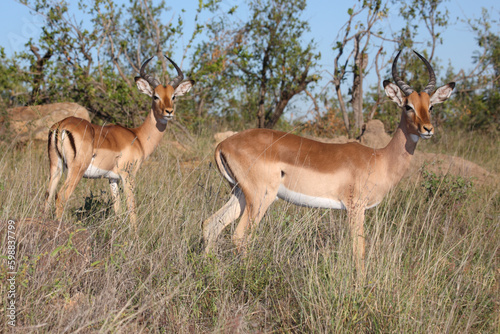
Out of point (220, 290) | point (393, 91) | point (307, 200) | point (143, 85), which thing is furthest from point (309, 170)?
point (143, 85)

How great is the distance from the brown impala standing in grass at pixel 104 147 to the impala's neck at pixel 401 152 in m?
2.31

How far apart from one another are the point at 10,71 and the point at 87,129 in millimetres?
4147

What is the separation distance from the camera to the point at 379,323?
8.63 ft

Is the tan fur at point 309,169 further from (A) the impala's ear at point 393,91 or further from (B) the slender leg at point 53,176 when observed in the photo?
(B) the slender leg at point 53,176

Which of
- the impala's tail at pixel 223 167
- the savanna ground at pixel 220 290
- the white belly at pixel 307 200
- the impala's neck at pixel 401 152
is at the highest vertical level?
the impala's neck at pixel 401 152

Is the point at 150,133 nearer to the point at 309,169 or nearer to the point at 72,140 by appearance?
the point at 72,140

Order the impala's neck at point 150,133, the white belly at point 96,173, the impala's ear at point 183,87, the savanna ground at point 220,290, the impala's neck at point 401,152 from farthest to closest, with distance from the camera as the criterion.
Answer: the impala's ear at point 183,87
the impala's neck at point 150,133
the white belly at point 96,173
the impala's neck at point 401,152
the savanna ground at point 220,290

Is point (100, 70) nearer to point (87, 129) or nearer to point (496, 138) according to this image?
point (87, 129)

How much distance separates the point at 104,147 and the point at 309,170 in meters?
2.31

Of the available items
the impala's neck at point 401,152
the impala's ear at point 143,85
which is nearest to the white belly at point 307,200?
the impala's neck at point 401,152

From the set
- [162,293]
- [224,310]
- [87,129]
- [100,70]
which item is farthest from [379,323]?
[100,70]

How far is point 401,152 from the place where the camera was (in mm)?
4406

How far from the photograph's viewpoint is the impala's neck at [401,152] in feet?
14.4

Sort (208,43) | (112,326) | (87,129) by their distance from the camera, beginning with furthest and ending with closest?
(208,43) < (87,129) < (112,326)
